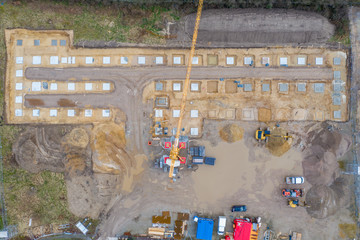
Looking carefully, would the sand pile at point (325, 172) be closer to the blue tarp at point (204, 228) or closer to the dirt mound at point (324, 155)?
the dirt mound at point (324, 155)

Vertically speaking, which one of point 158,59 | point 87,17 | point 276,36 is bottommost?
point 158,59

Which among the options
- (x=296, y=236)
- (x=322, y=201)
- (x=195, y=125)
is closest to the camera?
(x=322, y=201)

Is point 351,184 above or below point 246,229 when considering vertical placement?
above

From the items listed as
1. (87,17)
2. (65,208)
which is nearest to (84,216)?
(65,208)

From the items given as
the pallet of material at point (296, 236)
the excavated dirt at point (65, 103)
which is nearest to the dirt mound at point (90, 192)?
the excavated dirt at point (65, 103)

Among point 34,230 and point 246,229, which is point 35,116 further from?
point 246,229

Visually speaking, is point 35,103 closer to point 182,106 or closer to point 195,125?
point 182,106

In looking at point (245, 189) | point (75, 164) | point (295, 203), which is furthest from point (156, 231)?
point (295, 203)
